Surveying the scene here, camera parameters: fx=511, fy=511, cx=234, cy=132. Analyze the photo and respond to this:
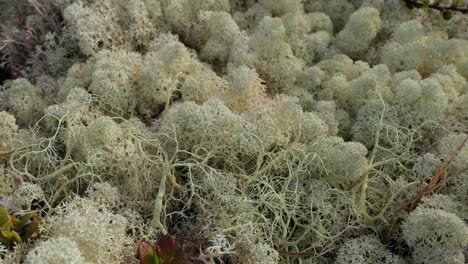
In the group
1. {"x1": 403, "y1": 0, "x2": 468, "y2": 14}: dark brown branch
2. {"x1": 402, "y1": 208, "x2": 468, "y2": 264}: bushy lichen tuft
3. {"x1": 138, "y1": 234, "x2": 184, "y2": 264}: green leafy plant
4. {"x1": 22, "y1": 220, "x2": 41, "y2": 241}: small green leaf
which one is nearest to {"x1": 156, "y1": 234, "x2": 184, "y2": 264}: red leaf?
{"x1": 138, "y1": 234, "x2": 184, "y2": 264}: green leafy plant

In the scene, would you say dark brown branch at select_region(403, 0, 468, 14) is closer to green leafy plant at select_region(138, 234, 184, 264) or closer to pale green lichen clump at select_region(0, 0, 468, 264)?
pale green lichen clump at select_region(0, 0, 468, 264)

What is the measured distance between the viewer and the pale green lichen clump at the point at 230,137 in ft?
3.60

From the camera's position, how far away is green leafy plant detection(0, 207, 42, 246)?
1018mm

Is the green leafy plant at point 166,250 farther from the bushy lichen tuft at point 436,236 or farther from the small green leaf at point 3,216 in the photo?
the bushy lichen tuft at point 436,236

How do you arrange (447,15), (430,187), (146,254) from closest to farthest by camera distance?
(146,254)
(430,187)
(447,15)

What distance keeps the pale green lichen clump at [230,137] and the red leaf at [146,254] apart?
6cm

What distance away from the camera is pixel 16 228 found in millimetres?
1044

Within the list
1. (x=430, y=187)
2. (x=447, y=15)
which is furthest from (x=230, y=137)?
(x=447, y=15)

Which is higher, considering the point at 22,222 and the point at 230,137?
the point at 230,137

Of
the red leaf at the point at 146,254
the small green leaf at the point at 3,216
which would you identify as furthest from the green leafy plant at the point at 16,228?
the red leaf at the point at 146,254

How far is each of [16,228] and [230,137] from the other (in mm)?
501

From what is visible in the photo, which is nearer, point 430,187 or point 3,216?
point 3,216

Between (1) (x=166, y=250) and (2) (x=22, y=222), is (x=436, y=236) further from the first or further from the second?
(2) (x=22, y=222)

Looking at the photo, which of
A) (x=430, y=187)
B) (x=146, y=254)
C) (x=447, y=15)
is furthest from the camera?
(x=447, y=15)
